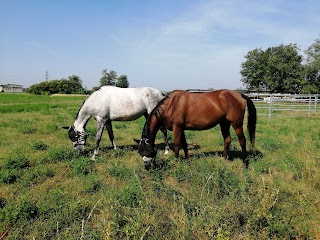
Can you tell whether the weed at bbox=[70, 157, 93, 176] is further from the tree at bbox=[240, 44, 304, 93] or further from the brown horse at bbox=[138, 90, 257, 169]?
the tree at bbox=[240, 44, 304, 93]

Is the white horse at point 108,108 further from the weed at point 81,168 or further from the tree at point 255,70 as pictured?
the tree at point 255,70

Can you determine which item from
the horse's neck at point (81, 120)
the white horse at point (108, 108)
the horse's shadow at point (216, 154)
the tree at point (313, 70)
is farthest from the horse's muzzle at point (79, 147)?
the tree at point (313, 70)

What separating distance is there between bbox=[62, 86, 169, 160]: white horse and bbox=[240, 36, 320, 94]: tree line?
49.0m

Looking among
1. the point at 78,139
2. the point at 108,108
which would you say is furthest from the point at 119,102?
the point at 78,139

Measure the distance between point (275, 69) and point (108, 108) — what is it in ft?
206

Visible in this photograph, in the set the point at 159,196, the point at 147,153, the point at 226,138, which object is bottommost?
the point at 159,196

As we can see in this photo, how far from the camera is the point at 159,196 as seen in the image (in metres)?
4.43

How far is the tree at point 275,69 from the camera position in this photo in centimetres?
5956

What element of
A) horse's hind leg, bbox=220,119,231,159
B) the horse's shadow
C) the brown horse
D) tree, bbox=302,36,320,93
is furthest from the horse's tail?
tree, bbox=302,36,320,93

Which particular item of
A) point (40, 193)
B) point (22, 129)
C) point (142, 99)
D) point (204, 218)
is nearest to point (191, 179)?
point (204, 218)

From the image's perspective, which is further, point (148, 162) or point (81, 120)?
point (81, 120)

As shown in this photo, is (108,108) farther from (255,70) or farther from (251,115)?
(255,70)

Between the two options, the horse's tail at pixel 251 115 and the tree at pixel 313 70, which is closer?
the horse's tail at pixel 251 115

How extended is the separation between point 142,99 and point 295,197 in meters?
5.12
